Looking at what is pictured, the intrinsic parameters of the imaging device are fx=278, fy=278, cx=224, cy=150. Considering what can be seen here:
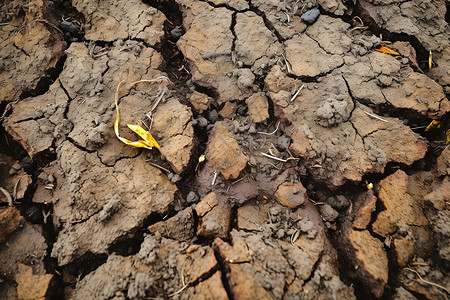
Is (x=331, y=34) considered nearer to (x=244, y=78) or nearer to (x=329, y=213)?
(x=244, y=78)

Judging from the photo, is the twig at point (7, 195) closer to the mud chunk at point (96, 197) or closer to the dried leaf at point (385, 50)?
the mud chunk at point (96, 197)

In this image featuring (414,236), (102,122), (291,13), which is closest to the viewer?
(414,236)

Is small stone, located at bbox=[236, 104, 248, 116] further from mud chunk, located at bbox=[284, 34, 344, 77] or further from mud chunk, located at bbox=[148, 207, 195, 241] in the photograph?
mud chunk, located at bbox=[148, 207, 195, 241]

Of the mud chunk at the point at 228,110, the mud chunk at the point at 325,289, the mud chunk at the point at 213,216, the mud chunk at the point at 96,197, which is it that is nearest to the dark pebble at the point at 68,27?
the mud chunk at the point at 96,197

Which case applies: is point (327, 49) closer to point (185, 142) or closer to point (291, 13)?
point (291, 13)

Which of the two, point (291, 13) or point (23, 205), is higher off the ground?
point (291, 13)

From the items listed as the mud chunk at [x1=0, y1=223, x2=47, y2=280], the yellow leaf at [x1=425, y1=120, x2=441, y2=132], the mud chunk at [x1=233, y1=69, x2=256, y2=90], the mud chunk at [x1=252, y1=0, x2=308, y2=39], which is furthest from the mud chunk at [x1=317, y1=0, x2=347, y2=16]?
the mud chunk at [x1=0, y1=223, x2=47, y2=280]

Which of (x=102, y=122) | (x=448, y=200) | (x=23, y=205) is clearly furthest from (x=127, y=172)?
(x=448, y=200)
